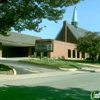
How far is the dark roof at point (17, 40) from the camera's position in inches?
1869

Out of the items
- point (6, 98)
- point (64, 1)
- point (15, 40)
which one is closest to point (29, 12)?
point (64, 1)

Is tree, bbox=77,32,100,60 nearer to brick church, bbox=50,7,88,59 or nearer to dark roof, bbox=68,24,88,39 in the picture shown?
brick church, bbox=50,7,88,59

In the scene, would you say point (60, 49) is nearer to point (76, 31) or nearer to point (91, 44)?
point (91, 44)

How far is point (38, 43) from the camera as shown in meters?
34.9

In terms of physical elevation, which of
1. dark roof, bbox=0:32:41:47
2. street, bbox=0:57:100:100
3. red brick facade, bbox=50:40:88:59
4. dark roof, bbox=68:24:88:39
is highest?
dark roof, bbox=68:24:88:39

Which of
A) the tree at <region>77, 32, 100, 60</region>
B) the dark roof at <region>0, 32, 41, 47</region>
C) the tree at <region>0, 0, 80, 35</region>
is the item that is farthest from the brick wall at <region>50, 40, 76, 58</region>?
the tree at <region>0, 0, 80, 35</region>

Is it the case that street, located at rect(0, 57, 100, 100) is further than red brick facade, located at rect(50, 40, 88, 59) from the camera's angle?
No

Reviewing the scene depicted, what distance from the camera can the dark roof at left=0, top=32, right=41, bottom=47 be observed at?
156ft

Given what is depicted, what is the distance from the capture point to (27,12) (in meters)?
18.9

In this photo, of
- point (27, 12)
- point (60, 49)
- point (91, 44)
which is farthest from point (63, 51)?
point (27, 12)

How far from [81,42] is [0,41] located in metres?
15.5

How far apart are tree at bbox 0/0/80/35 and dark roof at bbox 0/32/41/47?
26.8 meters

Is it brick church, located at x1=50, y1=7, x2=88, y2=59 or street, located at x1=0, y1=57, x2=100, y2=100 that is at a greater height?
brick church, located at x1=50, y1=7, x2=88, y2=59

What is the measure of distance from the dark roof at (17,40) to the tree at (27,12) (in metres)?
26.8
